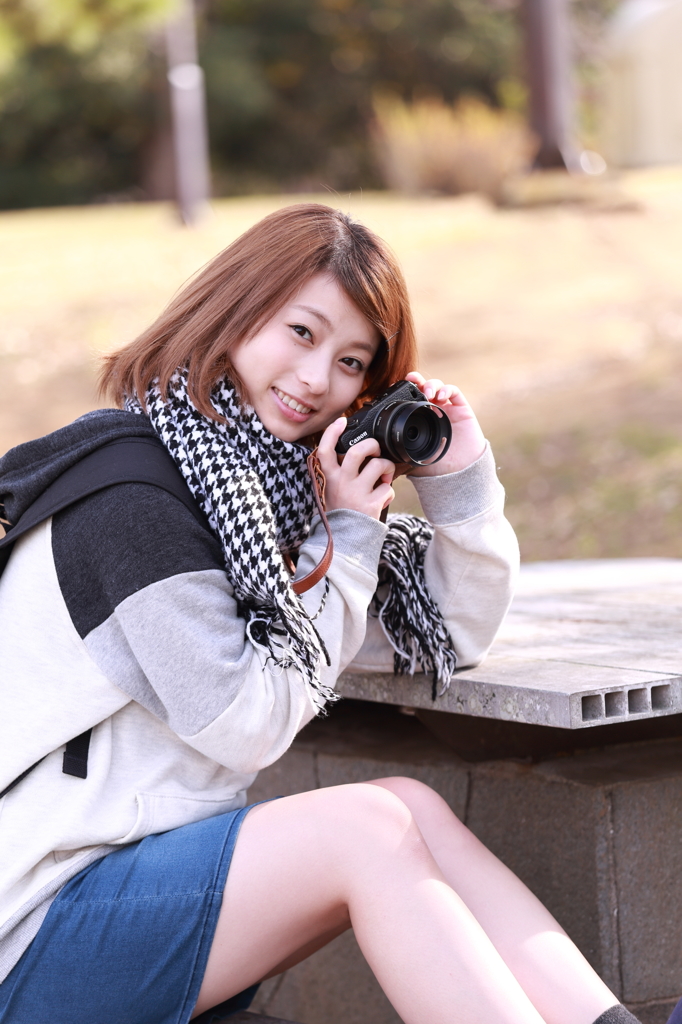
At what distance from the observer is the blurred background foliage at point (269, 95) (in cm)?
2048

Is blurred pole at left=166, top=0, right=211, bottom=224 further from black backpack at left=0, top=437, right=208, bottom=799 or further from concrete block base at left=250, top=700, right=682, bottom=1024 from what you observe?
black backpack at left=0, top=437, right=208, bottom=799

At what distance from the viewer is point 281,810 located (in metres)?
1.57

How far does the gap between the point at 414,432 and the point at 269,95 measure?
21.4 m

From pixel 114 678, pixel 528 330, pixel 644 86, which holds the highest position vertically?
pixel 114 678

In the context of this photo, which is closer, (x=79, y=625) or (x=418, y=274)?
(x=79, y=625)

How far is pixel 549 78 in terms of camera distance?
37.1 ft

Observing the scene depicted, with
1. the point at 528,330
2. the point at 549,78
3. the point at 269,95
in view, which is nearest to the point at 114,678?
the point at 528,330

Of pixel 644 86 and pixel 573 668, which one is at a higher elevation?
pixel 573 668

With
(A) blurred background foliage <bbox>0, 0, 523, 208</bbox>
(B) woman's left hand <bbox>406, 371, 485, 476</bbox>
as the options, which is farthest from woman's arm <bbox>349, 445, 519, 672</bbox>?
(A) blurred background foliage <bbox>0, 0, 523, 208</bbox>

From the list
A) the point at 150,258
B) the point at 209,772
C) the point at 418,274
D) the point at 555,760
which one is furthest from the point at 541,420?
the point at 209,772

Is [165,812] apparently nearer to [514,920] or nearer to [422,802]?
[422,802]

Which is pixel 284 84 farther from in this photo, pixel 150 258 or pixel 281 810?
pixel 281 810

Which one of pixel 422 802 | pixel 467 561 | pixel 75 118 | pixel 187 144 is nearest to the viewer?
pixel 422 802

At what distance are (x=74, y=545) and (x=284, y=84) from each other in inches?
894
